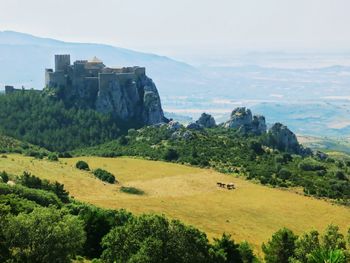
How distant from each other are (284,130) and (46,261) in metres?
125

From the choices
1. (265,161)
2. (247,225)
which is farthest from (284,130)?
(247,225)

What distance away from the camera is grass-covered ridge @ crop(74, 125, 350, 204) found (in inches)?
4348

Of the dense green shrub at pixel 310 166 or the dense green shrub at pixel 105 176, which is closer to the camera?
the dense green shrub at pixel 105 176

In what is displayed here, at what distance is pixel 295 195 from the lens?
334 ft

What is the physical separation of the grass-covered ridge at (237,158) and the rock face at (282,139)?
889 cm

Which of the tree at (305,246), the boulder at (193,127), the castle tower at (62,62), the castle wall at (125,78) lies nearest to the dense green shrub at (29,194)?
the tree at (305,246)

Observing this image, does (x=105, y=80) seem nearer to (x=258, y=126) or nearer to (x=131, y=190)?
(x=258, y=126)

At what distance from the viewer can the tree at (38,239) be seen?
4441 cm

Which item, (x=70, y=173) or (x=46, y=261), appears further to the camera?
(x=70, y=173)

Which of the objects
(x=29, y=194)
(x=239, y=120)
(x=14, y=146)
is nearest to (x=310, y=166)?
(x=239, y=120)

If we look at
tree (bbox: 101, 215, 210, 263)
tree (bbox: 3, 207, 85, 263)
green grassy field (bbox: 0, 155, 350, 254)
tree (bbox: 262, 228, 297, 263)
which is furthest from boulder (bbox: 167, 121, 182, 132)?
tree (bbox: 3, 207, 85, 263)

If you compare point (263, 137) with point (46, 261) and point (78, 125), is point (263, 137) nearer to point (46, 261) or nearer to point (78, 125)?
point (78, 125)

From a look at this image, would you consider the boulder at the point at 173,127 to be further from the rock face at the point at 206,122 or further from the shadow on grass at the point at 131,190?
the shadow on grass at the point at 131,190

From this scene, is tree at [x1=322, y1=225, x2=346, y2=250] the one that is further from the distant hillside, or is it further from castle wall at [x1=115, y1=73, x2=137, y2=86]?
castle wall at [x1=115, y1=73, x2=137, y2=86]
